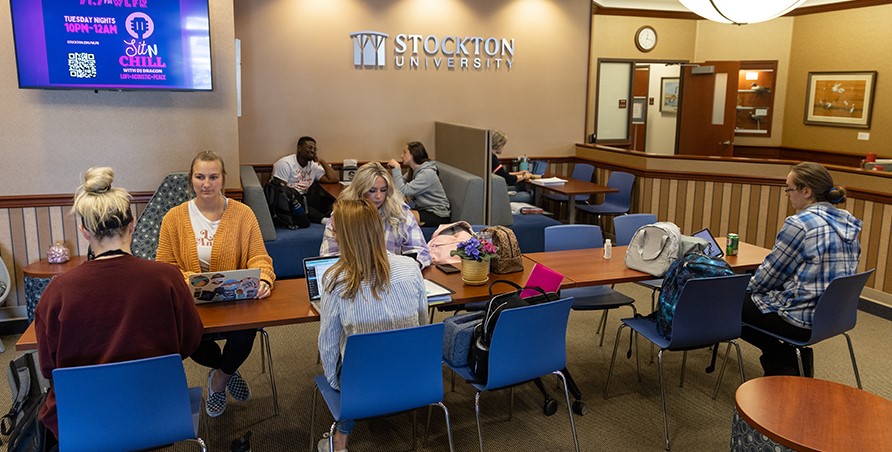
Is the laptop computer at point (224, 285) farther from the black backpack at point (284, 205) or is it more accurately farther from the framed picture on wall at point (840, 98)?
the framed picture on wall at point (840, 98)

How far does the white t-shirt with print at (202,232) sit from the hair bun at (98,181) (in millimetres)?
713

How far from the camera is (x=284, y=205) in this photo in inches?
239

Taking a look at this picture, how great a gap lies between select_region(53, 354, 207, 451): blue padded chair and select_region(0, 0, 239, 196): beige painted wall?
9.60 feet

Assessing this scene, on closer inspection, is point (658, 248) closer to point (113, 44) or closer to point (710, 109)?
point (113, 44)

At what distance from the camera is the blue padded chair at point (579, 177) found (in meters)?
7.54

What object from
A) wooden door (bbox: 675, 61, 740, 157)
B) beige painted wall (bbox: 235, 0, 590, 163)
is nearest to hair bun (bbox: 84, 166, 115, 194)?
beige painted wall (bbox: 235, 0, 590, 163)

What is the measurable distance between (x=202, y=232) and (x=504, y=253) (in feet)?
4.91

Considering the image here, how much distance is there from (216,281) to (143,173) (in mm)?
2275

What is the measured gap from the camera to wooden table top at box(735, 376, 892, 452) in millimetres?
2295

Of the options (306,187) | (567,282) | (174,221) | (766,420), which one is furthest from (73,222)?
(766,420)

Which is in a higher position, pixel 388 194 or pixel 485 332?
pixel 388 194

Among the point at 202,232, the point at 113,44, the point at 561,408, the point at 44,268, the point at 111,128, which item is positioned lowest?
the point at 561,408

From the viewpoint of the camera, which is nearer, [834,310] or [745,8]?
[834,310]

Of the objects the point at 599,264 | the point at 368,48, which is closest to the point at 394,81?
the point at 368,48
